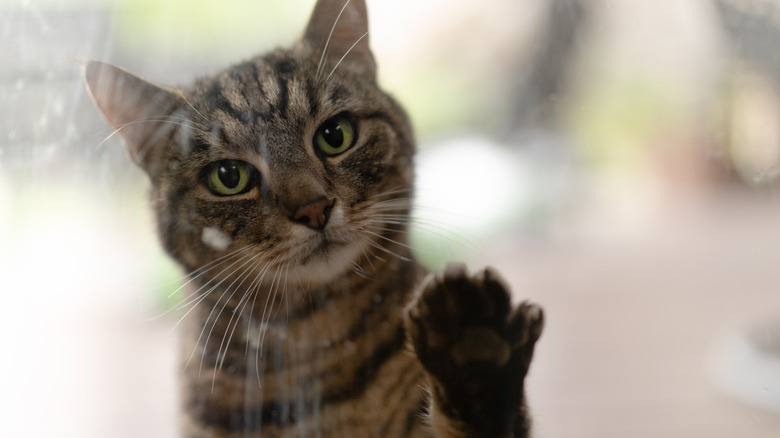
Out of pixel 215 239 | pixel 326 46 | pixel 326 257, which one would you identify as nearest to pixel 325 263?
pixel 326 257

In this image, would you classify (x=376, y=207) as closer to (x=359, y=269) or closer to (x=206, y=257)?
(x=359, y=269)

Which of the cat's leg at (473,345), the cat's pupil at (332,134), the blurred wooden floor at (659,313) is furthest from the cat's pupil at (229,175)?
the blurred wooden floor at (659,313)

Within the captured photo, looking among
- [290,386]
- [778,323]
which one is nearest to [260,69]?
[290,386]

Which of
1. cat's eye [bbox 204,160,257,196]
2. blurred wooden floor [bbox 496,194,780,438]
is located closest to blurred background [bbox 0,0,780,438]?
blurred wooden floor [bbox 496,194,780,438]

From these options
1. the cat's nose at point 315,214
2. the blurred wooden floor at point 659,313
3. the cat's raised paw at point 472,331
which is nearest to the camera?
the cat's raised paw at point 472,331

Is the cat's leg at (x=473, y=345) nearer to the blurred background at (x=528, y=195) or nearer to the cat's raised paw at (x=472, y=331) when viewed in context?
the cat's raised paw at (x=472, y=331)

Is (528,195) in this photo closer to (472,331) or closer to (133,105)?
(472,331)
